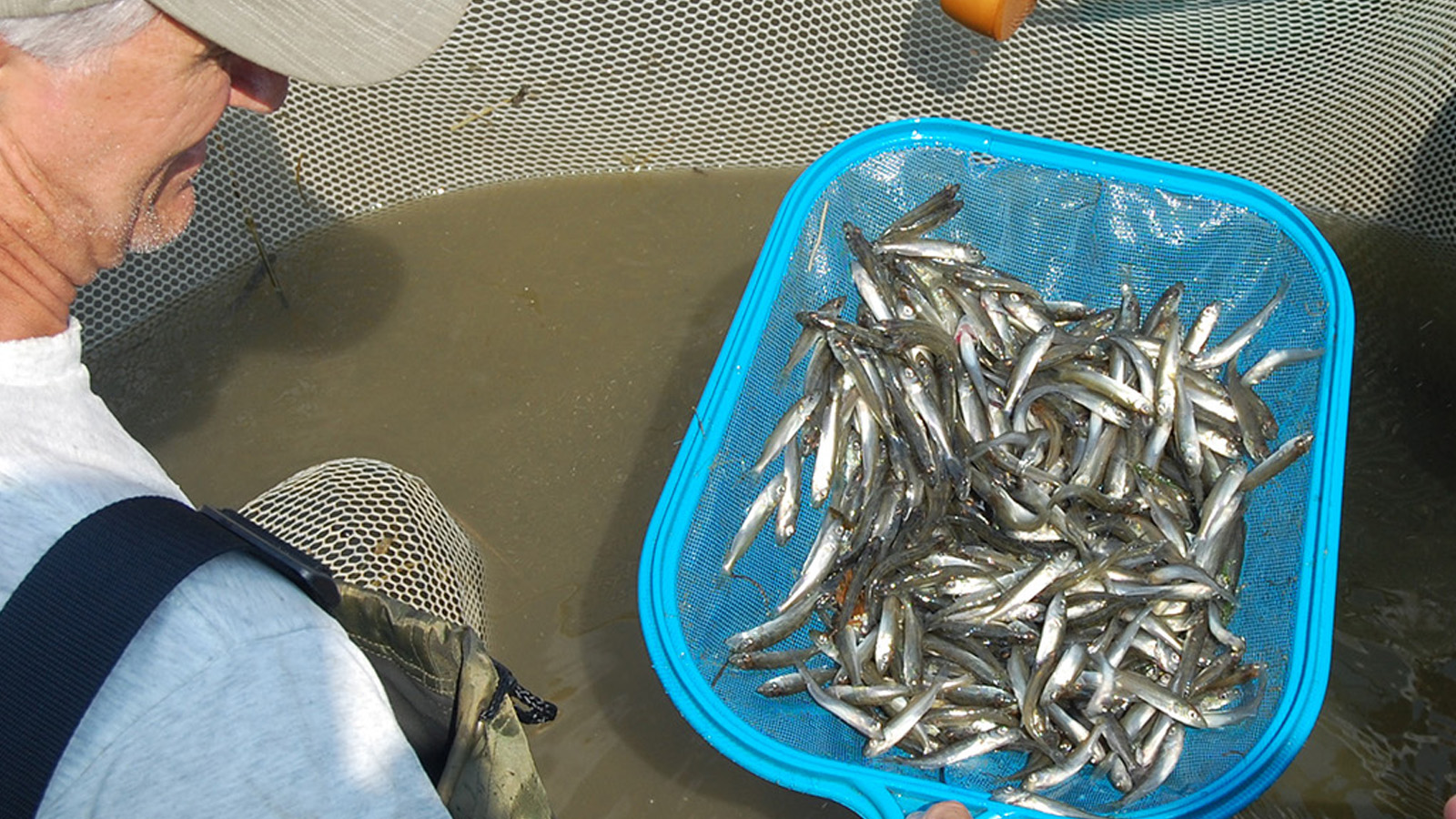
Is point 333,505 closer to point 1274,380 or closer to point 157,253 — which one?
point 157,253

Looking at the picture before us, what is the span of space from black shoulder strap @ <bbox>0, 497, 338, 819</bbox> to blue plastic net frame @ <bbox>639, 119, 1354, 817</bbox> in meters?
1.63

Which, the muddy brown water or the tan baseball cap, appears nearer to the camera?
the tan baseball cap

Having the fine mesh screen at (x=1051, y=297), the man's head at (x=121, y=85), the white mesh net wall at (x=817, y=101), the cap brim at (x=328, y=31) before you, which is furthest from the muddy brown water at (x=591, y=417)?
the cap brim at (x=328, y=31)

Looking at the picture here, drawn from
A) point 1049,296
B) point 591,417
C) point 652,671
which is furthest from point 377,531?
point 1049,296

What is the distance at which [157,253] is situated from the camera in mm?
4277

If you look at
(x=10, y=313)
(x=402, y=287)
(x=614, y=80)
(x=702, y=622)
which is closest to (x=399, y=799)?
(x=10, y=313)

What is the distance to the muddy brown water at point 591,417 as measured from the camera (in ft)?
11.3

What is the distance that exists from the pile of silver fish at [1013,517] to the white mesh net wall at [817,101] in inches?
47.8

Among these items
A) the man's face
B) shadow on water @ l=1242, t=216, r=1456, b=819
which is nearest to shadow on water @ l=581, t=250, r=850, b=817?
shadow on water @ l=1242, t=216, r=1456, b=819

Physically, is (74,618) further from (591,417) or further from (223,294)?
(223,294)

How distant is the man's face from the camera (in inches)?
58.4

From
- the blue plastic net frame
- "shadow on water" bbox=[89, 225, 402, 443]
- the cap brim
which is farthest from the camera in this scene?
"shadow on water" bbox=[89, 225, 402, 443]

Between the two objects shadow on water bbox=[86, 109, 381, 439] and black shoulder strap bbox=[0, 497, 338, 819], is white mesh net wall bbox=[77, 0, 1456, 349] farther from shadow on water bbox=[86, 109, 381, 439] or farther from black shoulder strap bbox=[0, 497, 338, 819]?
black shoulder strap bbox=[0, 497, 338, 819]

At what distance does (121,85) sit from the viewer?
59.3 inches
